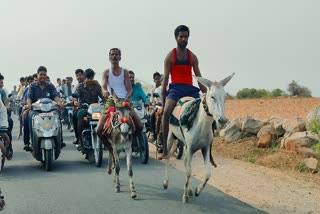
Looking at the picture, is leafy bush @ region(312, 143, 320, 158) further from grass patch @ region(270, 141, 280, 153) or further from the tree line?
the tree line

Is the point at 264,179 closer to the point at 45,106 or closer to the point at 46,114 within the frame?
the point at 46,114

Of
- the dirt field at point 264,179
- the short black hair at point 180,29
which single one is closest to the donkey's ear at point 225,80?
the short black hair at point 180,29

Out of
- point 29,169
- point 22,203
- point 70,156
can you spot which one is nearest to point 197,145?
point 22,203

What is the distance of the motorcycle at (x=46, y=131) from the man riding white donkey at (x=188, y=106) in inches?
125

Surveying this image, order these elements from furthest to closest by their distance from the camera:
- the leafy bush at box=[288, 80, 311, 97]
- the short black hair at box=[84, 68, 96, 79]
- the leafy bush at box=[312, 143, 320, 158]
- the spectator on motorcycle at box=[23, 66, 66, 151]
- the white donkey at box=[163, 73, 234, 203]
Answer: the leafy bush at box=[288, 80, 311, 97]
the short black hair at box=[84, 68, 96, 79]
the spectator on motorcycle at box=[23, 66, 66, 151]
the leafy bush at box=[312, 143, 320, 158]
the white donkey at box=[163, 73, 234, 203]

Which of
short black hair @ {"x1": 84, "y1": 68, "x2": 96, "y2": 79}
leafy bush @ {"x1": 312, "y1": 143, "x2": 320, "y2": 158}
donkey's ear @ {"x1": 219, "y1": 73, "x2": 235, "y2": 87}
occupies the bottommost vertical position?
leafy bush @ {"x1": 312, "y1": 143, "x2": 320, "y2": 158}

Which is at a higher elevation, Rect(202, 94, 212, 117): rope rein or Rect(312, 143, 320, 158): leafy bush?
Rect(202, 94, 212, 117): rope rein

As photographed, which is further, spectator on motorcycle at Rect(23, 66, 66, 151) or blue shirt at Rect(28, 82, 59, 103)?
blue shirt at Rect(28, 82, 59, 103)

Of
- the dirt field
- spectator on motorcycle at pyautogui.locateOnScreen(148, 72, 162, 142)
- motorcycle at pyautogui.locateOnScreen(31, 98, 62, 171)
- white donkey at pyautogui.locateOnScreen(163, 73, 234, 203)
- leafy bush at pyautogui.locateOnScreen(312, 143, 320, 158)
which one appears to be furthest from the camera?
spectator on motorcycle at pyautogui.locateOnScreen(148, 72, 162, 142)

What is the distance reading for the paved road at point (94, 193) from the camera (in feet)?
25.8

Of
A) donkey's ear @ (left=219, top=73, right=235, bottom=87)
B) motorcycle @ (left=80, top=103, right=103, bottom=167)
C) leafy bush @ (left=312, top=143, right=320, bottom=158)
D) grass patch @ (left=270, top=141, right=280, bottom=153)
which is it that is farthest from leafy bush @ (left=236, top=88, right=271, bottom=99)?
donkey's ear @ (left=219, top=73, right=235, bottom=87)

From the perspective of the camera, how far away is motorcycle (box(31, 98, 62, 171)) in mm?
11445

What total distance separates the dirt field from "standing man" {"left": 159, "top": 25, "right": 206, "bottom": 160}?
1.91 m

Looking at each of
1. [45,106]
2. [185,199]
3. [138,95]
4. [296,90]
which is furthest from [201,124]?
[296,90]
